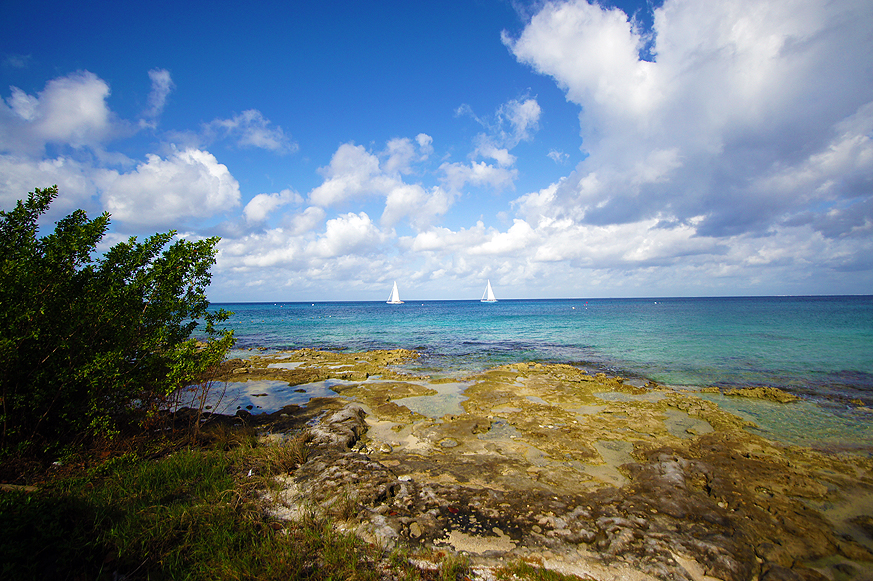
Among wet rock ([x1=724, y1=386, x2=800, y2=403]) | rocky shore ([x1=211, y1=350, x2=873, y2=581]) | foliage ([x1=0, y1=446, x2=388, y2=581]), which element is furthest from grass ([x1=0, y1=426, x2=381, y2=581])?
wet rock ([x1=724, y1=386, x2=800, y2=403])

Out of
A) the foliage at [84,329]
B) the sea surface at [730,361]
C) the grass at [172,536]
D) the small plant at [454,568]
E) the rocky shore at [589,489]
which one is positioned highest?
the foliage at [84,329]

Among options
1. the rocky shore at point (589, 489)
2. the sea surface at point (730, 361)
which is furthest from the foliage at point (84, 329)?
the sea surface at point (730, 361)

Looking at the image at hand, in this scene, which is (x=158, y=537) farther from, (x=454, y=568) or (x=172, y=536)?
(x=454, y=568)

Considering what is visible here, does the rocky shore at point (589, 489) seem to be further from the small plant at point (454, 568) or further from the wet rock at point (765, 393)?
the wet rock at point (765, 393)

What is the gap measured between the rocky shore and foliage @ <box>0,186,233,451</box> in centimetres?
375

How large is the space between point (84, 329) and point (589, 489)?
1108 centimetres

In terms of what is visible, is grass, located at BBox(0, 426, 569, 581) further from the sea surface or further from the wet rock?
the wet rock

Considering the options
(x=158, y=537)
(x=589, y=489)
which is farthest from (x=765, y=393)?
(x=158, y=537)

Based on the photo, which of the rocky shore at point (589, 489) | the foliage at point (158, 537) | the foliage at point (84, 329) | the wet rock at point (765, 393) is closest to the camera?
the foliage at point (158, 537)

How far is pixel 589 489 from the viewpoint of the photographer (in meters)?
7.21

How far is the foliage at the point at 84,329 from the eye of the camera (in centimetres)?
642

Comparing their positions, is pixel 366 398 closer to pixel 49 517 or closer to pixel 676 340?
pixel 49 517

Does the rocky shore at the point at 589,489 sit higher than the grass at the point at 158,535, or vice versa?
the grass at the point at 158,535

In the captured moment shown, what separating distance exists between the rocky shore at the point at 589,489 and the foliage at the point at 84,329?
375 centimetres
